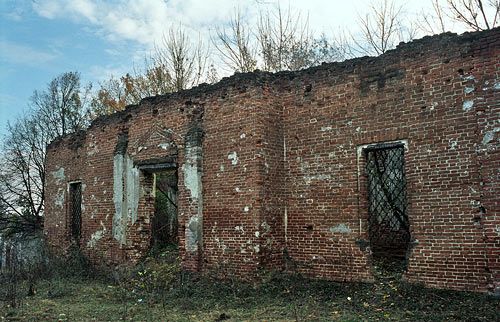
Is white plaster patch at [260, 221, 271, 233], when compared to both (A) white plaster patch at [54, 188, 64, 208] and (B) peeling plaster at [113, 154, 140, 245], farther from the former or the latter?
(A) white plaster patch at [54, 188, 64, 208]

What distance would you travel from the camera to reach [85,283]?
1176 centimetres

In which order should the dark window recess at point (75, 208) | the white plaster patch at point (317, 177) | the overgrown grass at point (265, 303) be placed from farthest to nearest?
the dark window recess at point (75, 208), the white plaster patch at point (317, 177), the overgrown grass at point (265, 303)

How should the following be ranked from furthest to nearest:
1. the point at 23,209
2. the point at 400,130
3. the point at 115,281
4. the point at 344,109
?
1. the point at 23,209
2. the point at 115,281
3. the point at 344,109
4. the point at 400,130

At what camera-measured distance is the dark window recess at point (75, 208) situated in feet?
49.2

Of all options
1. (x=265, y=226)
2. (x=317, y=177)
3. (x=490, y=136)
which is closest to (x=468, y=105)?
(x=490, y=136)

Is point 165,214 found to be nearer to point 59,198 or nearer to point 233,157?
point 59,198

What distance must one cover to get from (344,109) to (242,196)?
2.67 m

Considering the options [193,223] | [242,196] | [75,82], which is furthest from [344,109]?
[75,82]

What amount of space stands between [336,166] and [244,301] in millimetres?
3041

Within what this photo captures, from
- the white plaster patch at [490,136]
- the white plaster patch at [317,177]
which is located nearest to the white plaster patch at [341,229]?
the white plaster patch at [317,177]

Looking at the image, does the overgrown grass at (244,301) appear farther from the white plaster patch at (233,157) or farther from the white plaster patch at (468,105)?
the white plaster patch at (468,105)

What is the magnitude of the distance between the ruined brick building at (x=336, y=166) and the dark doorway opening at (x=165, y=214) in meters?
1.47

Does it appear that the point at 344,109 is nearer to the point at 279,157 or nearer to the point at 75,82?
the point at 279,157

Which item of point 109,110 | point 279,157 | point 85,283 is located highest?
point 109,110
